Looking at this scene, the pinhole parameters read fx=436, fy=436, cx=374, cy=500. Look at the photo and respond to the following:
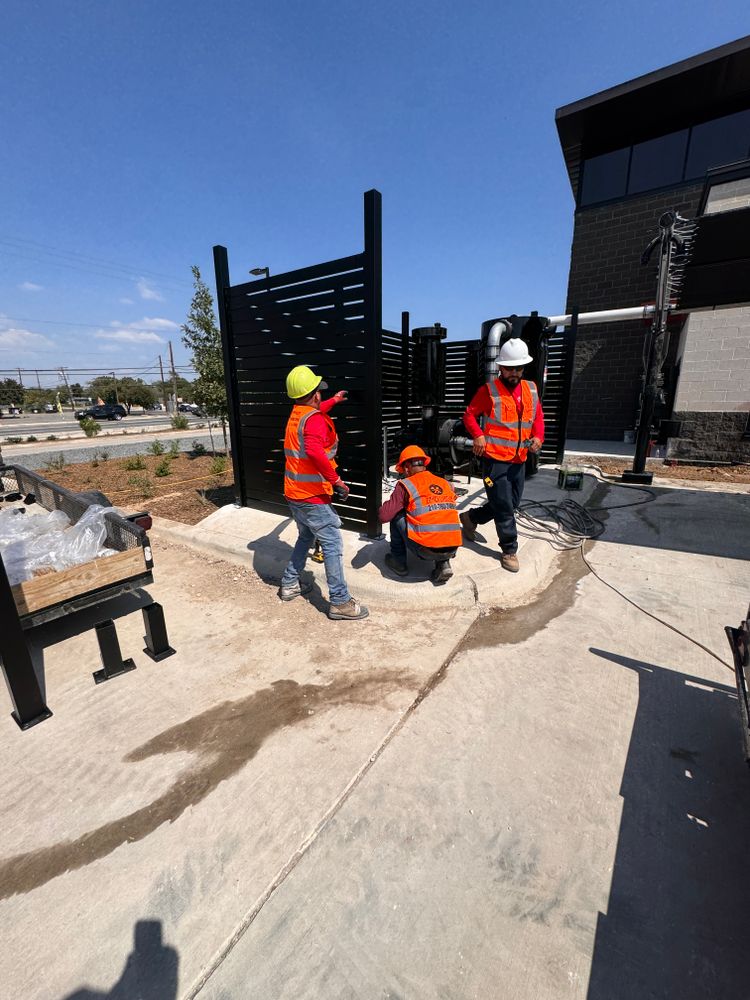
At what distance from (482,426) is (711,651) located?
2.53 metres

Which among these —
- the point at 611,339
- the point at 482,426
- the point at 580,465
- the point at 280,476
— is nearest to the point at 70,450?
the point at 280,476

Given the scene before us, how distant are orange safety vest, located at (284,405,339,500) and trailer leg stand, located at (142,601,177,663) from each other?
4.04 ft

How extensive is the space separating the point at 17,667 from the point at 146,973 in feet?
5.38

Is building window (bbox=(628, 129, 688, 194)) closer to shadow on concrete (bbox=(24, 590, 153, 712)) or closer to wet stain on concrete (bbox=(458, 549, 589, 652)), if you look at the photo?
wet stain on concrete (bbox=(458, 549, 589, 652))

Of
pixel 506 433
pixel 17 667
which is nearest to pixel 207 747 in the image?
pixel 17 667

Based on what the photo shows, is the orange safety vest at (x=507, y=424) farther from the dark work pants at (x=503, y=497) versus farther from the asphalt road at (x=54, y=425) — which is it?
the asphalt road at (x=54, y=425)

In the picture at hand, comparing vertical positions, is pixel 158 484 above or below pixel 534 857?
above

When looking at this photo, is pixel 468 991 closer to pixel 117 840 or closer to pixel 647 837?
pixel 647 837

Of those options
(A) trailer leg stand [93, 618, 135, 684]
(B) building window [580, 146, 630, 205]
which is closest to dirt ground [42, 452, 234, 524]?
(A) trailer leg stand [93, 618, 135, 684]

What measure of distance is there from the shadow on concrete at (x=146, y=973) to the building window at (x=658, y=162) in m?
16.6

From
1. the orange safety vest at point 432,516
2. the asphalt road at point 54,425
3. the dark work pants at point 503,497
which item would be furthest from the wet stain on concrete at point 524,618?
the asphalt road at point 54,425

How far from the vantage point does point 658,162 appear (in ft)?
38.8

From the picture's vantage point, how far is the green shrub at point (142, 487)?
7.50 metres

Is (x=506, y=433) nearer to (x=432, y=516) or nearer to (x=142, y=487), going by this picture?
(x=432, y=516)
